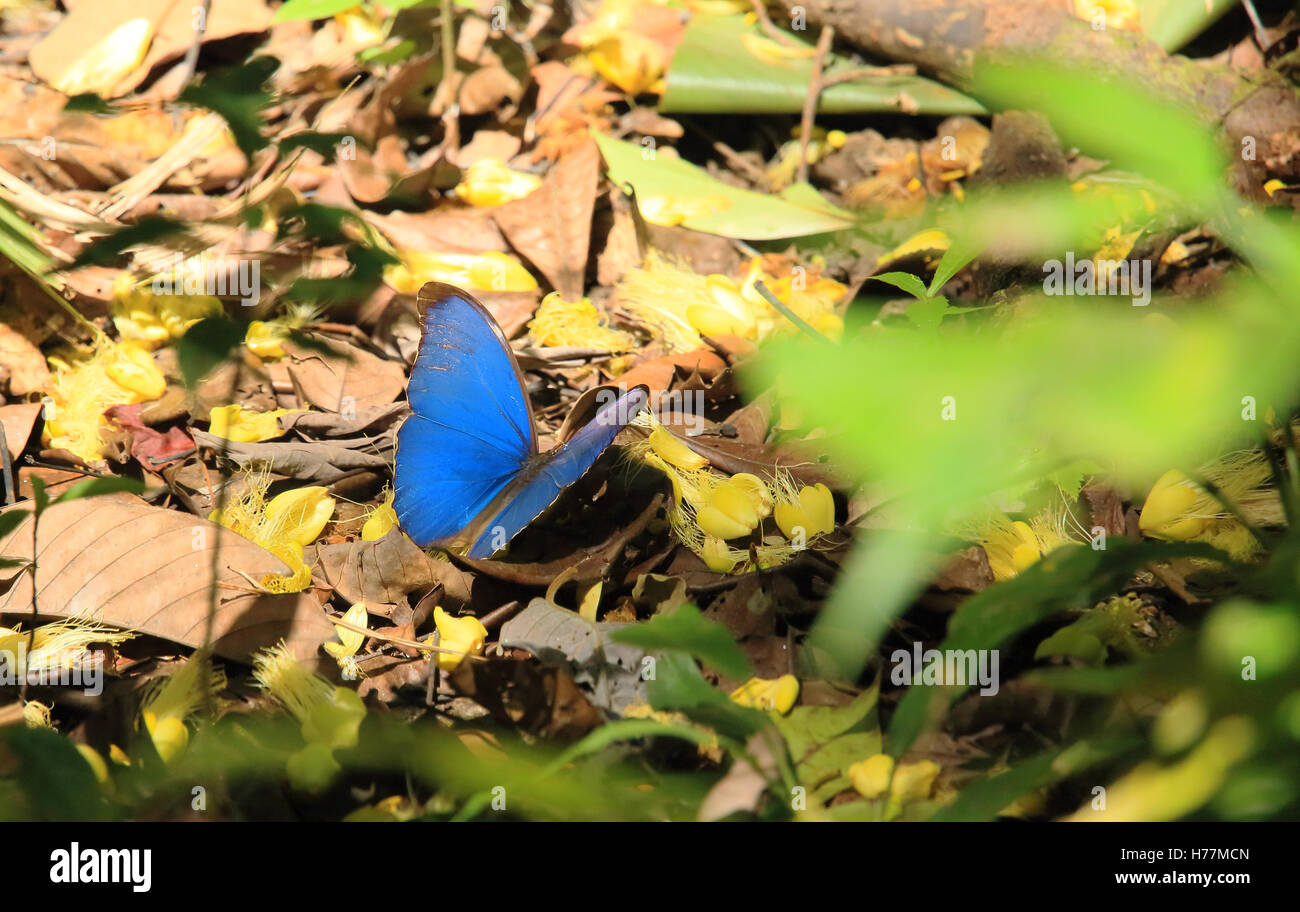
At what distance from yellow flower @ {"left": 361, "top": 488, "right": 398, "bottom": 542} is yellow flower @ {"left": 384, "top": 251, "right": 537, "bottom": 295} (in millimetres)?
757

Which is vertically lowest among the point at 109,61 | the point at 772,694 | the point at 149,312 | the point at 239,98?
the point at 772,694

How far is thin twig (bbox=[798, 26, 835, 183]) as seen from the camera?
10.5 ft

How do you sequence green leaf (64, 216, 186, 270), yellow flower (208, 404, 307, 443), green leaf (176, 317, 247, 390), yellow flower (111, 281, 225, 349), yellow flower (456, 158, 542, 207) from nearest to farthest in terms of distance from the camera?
green leaf (64, 216, 186, 270), green leaf (176, 317, 247, 390), yellow flower (208, 404, 307, 443), yellow flower (111, 281, 225, 349), yellow flower (456, 158, 542, 207)

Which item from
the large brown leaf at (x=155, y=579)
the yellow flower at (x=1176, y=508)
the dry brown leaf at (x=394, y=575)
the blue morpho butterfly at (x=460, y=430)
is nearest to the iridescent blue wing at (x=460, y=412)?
the blue morpho butterfly at (x=460, y=430)

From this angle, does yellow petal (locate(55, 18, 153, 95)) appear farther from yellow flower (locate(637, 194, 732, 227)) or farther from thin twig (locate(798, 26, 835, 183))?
thin twig (locate(798, 26, 835, 183))

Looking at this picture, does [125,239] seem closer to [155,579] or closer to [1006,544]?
[155,579]

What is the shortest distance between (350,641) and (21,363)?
138 centimetres

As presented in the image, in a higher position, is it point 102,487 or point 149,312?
point 149,312

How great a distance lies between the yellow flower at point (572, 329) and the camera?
2.66m

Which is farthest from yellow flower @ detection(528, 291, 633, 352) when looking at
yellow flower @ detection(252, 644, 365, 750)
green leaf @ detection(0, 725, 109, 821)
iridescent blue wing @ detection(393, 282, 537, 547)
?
green leaf @ detection(0, 725, 109, 821)

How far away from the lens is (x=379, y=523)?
7.11ft

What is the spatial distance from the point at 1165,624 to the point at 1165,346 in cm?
154

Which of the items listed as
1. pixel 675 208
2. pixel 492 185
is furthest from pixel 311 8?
pixel 675 208

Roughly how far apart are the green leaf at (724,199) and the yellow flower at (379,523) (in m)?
1.33
